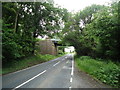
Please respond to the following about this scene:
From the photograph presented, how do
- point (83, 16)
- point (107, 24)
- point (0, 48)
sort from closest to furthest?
point (107, 24), point (0, 48), point (83, 16)

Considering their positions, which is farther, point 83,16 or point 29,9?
point 83,16

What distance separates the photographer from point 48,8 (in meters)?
19.1

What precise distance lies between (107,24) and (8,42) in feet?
29.8

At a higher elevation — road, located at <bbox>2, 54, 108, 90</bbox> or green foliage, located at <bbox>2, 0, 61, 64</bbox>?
green foliage, located at <bbox>2, 0, 61, 64</bbox>

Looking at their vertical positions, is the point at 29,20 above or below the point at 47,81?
above

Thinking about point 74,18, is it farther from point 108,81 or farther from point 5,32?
point 108,81

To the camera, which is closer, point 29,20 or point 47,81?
point 47,81

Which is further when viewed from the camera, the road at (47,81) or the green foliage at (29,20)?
the green foliage at (29,20)

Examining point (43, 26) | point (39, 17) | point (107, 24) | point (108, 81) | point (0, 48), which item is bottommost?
point (108, 81)

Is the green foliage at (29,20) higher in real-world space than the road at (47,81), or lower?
higher

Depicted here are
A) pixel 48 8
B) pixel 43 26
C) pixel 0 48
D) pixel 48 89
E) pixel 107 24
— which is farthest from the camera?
pixel 43 26

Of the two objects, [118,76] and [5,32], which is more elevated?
[5,32]

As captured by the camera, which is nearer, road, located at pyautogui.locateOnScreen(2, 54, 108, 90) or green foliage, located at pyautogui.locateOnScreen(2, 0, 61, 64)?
road, located at pyautogui.locateOnScreen(2, 54, 108, 90)

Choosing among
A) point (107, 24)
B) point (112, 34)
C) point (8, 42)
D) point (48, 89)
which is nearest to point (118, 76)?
point (112, 34)
